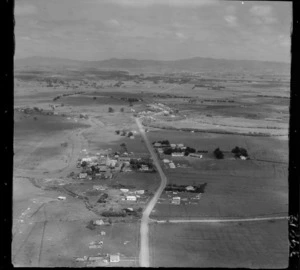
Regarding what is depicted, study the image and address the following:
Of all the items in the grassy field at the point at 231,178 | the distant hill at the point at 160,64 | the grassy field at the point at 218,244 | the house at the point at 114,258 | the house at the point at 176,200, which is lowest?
the house at the point at 114,258

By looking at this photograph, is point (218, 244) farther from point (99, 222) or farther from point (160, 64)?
point (160, 64)

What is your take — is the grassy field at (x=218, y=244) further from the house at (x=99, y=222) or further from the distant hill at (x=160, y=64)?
the distant hill at (x=160, y=64)

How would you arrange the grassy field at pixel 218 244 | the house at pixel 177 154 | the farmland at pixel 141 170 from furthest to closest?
the house at pixel 177 154 → the farmland at pixel 141 170 → the grassy field at pixel 218 244

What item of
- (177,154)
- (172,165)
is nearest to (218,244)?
(172,165)

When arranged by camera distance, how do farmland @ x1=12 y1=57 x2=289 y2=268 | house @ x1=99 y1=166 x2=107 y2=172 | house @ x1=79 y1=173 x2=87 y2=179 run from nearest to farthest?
farmland @ x1=12 y1=57 x2=289 y2=268
house @ x1=79 y1=173 x2=87 y2=179
house @ x1=99 y1=166 x2=107 y2=172

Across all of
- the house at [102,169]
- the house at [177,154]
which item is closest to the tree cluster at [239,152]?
the house at [177,154]

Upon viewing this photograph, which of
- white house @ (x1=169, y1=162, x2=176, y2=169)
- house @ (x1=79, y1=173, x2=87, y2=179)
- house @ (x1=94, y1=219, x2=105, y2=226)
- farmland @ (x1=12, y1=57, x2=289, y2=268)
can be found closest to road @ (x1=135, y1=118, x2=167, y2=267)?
farmland @ (x1=12, y1=57, x2=289, y2=268)

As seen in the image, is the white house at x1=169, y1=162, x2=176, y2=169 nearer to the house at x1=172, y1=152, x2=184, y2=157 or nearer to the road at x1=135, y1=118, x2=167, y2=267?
the road at x1=135, y1=118, x2=167, y2=267

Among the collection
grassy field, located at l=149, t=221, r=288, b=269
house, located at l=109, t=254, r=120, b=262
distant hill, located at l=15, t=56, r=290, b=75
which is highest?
distant hill, located at l=15, t=56, r=290, b=75
